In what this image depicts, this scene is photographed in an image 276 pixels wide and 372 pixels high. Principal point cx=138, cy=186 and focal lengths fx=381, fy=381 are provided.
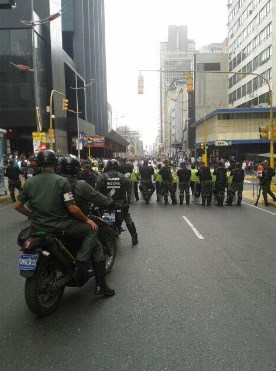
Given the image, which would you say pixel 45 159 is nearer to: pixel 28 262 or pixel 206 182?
pixel 28 262

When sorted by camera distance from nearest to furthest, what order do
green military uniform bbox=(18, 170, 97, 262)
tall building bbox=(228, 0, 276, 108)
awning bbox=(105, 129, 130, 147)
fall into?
green military uniform bbox=(18, 170, 97, 262), tall building bbox=(228, 0, 276, 108), awning bbox=(105, 129, 130, 147)

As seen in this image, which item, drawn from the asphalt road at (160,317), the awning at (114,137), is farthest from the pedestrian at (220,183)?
the awning at (114,137)

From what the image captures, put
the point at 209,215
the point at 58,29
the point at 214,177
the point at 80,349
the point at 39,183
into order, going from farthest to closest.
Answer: the point at 58,29 < the point at 214,177 < the point at 209,215 < the point at 39,183 < the point at 80,349

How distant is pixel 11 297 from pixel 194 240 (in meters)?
4.45

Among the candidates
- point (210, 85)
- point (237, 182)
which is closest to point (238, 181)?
point (237, 182)

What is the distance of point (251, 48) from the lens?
6291 centimetres

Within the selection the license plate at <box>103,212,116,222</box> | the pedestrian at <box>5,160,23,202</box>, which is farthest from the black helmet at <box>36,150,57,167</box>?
the pedestrian at <box>5,160,23,202</box>

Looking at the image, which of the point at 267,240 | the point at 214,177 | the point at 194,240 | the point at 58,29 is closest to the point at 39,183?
the point at 194,240

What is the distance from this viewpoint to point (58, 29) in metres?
45.9

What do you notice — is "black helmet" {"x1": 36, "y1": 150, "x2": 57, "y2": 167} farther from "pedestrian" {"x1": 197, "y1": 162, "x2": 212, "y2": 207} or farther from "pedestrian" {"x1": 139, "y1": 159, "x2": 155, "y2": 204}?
"pedestrian" {"x1": 139, "y1": 159, "x2": 155, "y2": 204}

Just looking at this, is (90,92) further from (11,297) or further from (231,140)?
(11,297)

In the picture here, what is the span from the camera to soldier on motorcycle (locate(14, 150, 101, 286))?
14.5 ft

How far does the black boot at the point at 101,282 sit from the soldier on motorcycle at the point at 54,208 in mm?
212

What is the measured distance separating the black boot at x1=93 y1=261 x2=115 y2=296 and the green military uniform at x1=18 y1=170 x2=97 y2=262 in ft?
0.95
